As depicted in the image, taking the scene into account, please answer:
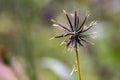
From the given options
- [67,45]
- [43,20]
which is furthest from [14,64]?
[43,20]

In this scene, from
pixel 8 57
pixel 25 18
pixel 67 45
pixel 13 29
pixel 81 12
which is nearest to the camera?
pixel 67 45

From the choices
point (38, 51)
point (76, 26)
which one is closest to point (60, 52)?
point (38, 51)

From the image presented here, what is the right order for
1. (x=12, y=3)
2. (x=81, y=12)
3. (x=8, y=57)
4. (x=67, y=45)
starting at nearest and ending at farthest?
(x=67, y=45) < (x=8, y=57) < (x=81, y=12) < (x=12, y=3)

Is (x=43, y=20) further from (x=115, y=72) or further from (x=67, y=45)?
(x=67, y=45)

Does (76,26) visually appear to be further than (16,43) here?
No

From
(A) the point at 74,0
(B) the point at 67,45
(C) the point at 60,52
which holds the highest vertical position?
(A) the point at 74,0

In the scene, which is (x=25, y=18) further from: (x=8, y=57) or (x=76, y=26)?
(x=76, y=26)

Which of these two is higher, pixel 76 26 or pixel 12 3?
pixel 12 3
